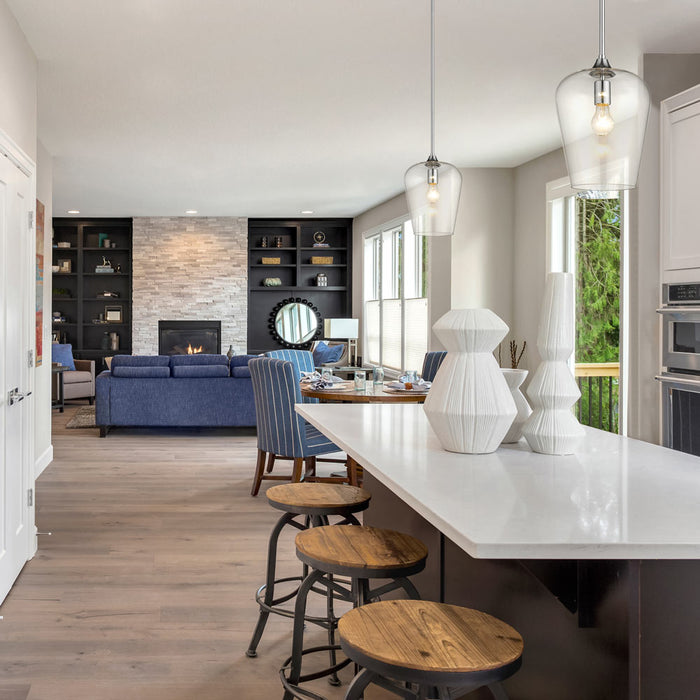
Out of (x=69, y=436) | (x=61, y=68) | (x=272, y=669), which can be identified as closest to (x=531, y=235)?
(x=61, y=68)

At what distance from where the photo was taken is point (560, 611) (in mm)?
1526

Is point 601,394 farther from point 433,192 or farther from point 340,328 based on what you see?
point 340,328

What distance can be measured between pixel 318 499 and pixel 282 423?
2535mm

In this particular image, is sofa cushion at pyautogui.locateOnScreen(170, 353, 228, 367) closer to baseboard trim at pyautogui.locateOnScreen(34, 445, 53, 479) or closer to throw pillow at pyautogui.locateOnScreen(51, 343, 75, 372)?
baseboard trim at pyautogui.locateOnScreen(34, 445, 53, 479)

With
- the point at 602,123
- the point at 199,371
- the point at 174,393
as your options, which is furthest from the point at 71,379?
the point at 602,123

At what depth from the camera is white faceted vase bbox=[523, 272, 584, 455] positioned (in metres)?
1.96

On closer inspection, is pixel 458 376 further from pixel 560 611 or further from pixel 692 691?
pixel 692 691

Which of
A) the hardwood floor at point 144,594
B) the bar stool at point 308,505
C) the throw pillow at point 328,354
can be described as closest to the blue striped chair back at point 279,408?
the hardwood floor at point 144,594

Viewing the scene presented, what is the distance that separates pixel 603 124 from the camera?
1.66m

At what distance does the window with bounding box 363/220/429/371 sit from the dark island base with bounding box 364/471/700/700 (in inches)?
263

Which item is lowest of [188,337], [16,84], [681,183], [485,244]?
[188,337]

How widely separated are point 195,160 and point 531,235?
10.8 feet

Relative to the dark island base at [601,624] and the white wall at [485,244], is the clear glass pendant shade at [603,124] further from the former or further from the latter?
the white wall at [485,244]

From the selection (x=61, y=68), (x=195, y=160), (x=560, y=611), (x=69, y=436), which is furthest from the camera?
(x=69, y=436)
